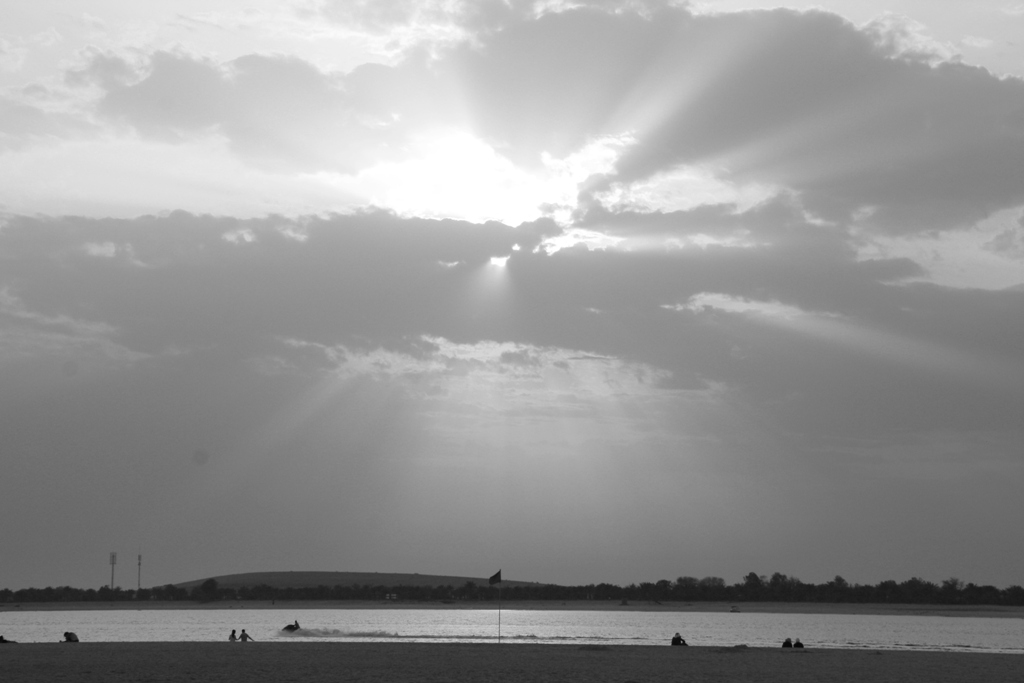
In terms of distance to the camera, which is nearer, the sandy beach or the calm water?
the sandy beach

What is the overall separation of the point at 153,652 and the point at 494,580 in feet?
51.5

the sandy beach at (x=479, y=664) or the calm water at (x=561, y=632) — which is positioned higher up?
the sandy beach at (x=479, y=664)

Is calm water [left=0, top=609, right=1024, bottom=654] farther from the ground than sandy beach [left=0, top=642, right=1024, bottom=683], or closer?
closer

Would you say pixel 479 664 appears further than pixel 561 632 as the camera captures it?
No

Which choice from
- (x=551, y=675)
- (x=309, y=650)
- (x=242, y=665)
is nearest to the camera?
(x=551, y=675)

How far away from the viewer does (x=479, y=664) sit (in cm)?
3862

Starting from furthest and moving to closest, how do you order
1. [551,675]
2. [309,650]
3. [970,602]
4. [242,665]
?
1. [970,602]
2. [309,650]
3. [242,665]
4. [551,675]

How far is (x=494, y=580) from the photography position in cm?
4838

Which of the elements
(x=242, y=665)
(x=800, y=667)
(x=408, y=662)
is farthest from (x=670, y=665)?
(x=242, y=665)

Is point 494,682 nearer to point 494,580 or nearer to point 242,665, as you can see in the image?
point 242,665

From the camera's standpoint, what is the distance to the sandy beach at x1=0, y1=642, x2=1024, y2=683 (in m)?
32.8

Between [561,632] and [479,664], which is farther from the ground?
[479,664]

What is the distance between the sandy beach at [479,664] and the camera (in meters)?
32.8

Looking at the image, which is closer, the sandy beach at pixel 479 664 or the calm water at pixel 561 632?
the sandy beach at pixel 479 664
